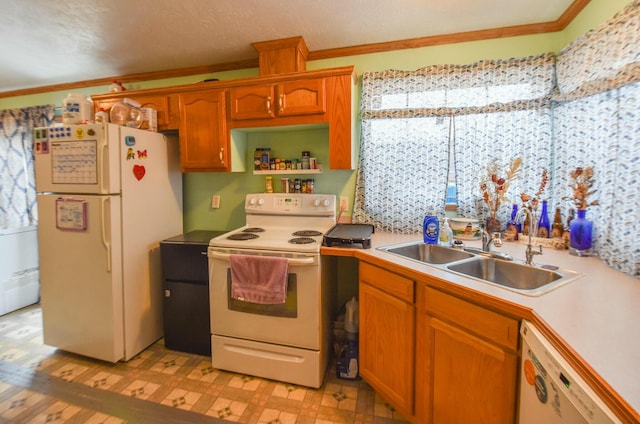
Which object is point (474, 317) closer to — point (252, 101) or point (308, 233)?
point (308, 233)

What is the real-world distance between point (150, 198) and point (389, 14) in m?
2.15

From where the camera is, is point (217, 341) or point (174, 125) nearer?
point (217, 341)

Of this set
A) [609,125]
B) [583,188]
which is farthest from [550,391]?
[609,125]

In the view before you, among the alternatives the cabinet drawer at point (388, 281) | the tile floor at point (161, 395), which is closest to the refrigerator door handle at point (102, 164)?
the tile floor at point (161, 395)

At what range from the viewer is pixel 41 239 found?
2.17m

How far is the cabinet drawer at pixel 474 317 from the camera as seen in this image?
1085 mm

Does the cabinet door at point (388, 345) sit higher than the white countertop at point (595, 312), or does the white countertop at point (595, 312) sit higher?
the white countertop at point (595, 312)

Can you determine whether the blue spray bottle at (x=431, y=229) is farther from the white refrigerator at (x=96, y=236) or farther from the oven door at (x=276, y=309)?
the white refrigerator at (x=96, y=236)

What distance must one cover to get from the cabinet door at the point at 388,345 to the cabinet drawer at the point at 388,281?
32mm

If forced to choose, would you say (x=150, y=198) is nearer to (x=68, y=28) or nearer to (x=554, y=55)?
(x=68, y=28)

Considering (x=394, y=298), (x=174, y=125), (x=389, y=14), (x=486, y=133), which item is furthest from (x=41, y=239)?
(x=486, y=133)

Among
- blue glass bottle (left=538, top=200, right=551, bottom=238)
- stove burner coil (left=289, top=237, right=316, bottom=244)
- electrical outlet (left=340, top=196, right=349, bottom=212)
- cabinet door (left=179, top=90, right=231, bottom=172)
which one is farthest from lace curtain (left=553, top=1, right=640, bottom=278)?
cabinet door (left=179, top=90, right=231, bottom=172)

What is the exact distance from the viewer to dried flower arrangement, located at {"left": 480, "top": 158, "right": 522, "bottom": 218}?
1.89m

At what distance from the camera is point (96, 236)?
2018 mm
